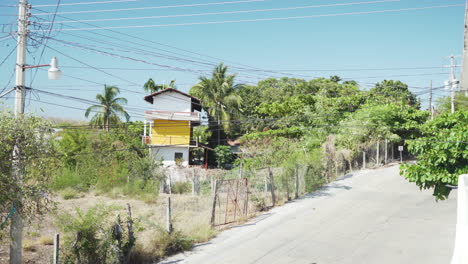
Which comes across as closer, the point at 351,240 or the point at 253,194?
the point at 351,240

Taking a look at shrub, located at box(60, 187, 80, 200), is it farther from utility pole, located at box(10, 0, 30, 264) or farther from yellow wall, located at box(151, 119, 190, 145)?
yellow wall, located at box(151, 119, 190, 145)

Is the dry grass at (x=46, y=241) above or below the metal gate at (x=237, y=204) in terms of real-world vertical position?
below

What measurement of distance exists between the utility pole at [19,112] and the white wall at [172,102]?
25.5 meters

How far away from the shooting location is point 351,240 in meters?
11.6

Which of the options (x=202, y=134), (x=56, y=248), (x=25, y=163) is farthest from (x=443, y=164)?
(x=202, y=134)

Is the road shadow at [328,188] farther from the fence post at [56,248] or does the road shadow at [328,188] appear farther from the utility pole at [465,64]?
the fence post at [56,248]

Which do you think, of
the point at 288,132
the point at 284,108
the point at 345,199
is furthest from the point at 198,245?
the point at 284,108

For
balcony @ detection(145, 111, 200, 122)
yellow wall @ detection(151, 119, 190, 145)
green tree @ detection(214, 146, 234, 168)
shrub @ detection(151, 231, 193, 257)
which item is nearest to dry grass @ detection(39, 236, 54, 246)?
shrub @ detection(151, 231, 193, 257)

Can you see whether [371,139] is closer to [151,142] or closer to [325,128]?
[325,128]

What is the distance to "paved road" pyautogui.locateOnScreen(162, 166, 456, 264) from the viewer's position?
10227mm

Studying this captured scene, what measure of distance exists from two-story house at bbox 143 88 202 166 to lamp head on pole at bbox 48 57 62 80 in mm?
25131

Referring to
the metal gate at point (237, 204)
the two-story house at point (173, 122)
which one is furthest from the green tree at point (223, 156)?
the metal gate at point (237, 204)

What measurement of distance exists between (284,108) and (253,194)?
2276cm

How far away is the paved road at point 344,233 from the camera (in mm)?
10227
